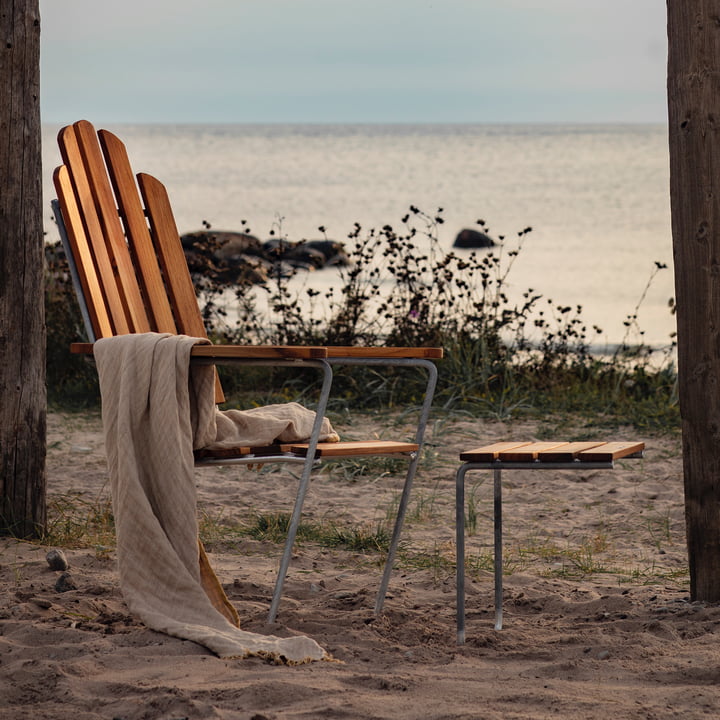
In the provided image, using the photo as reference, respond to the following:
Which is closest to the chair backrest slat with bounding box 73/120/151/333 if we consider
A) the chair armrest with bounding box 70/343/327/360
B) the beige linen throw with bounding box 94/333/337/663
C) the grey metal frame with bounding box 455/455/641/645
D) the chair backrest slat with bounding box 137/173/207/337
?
the chair backrest slat with bounding box 137/173/207/337

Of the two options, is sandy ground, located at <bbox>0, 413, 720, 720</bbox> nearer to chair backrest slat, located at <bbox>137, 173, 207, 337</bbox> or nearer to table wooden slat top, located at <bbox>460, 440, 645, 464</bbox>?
table wooden slat top, located at <bbox>460, 440, 645, 464</bbox>

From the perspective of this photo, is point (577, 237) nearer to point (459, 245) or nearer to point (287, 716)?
point (459, 245)

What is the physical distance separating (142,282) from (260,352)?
0.87 meters

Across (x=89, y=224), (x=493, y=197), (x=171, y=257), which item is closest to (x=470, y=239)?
(x=493, y=197)

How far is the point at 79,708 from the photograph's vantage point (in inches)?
88.7

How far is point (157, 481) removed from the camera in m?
2.84

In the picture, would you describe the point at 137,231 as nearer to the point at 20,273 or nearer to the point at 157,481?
the point at 20,273

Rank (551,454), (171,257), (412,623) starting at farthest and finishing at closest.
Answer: (171,257) < (412,623) < (551,454)

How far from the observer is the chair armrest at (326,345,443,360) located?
111 inches

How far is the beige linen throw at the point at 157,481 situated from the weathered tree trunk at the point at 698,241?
1341 mm

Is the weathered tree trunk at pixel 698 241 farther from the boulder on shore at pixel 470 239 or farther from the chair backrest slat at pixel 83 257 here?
the boulder on shore at pixel 470 239

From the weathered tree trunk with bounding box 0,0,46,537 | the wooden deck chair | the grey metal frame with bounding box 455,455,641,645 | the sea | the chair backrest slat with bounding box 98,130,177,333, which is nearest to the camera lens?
the grey metal frame with bounding box 455,455,641,645

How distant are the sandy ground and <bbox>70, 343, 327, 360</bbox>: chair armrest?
72 centimetres

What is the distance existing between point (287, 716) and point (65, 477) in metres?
3.16
